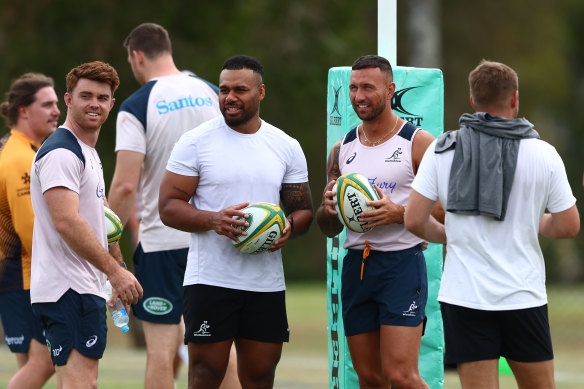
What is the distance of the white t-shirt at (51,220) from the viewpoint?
5.43 meters

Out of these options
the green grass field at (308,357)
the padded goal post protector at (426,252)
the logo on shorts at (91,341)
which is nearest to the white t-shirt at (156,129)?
the padded goal post protector at (426,252)

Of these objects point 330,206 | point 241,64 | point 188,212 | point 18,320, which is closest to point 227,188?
point 188,212

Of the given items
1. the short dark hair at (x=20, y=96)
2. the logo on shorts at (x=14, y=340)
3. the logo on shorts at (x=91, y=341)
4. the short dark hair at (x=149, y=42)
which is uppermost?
the short dark hair at (x=149, y=42)

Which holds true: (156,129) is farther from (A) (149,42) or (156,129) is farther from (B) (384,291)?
(B) (384,291)

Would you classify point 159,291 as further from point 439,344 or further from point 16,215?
point 439,344

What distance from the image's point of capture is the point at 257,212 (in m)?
5.84

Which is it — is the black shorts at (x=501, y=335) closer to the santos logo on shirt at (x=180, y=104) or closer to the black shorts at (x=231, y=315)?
the black shorts at (x=231, y=315)

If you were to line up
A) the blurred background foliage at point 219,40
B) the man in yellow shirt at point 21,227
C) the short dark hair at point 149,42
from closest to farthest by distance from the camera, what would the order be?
1. the man in yellow shirt at point 21,227
2. the short dark hair at point 149,42
3. the blurred background foliage at point 219,40

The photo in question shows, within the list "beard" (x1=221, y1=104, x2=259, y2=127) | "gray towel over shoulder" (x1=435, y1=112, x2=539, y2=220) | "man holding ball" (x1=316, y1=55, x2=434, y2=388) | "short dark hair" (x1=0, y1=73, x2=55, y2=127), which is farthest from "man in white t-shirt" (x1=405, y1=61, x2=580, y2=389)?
"short dark hair" (x1=0, y1=73, x2=55, y2=127)

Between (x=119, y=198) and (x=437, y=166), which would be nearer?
(x=437, y=166)

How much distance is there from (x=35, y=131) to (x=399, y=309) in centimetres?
309

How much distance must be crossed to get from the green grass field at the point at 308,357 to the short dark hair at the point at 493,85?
547 cm

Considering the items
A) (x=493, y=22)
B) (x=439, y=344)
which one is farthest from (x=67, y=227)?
(x=493, y=22)

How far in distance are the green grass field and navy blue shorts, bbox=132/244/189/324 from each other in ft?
10.1
